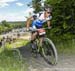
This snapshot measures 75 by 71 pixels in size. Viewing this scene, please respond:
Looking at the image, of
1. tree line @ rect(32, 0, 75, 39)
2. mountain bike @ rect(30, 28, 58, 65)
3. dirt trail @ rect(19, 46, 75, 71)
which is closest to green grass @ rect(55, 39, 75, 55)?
tree line @ rect(32, 0, 75, 39)

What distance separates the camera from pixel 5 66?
8.86 m

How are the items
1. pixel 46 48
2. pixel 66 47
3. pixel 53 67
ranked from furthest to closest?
pixel 66 47 < pixel 46 48 < pixel 53 67

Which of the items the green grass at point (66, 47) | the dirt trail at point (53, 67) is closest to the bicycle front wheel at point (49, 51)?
the dirt trail at point (53, 67)

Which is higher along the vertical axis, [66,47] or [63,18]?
[63,18]

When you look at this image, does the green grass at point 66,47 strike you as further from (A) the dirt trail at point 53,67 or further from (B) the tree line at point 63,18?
(A) the dirt trail at point 53,67

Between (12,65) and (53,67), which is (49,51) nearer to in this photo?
(53,67)

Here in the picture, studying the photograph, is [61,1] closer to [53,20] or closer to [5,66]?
[53,20]

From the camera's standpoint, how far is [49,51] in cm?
952

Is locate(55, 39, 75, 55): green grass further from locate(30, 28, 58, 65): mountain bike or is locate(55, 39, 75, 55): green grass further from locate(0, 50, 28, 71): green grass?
locate(0, 50, 28, 71): green grass

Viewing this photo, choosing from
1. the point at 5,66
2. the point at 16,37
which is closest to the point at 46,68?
the point at 5,66

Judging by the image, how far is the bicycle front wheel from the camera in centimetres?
934

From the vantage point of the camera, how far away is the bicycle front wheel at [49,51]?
934 cm

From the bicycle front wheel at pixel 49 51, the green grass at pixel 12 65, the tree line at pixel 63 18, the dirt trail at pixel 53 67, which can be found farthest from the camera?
the tree line at pixel 63 18

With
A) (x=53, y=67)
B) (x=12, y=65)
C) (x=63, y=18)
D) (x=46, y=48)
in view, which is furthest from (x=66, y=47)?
(x=12, y=65)
